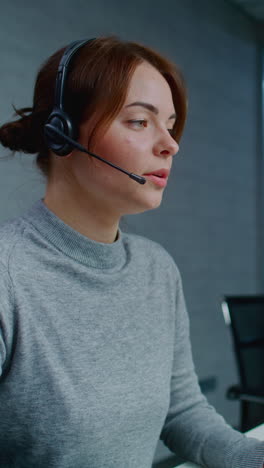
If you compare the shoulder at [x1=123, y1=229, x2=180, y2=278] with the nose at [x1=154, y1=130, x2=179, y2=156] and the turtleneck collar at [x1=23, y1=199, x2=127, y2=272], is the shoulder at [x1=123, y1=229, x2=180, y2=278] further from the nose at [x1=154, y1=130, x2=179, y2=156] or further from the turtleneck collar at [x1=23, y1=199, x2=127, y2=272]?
the nose at [x1=154, y1=130, x2=179, y2=156]

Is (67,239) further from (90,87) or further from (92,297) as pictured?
(90,87)

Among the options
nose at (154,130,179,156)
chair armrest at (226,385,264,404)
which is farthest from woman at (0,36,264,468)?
chair armrest at (226,385,264,404)

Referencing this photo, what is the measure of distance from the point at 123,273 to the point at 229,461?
1.17 ft

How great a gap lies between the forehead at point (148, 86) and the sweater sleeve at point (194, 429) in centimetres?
41

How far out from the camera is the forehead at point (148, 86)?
823 mm

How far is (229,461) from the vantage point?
824 millimetres

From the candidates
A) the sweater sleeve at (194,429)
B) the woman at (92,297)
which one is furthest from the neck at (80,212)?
the sweater sleeve at (194,429)

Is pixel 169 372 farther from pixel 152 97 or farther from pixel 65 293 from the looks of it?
pixel 152 97

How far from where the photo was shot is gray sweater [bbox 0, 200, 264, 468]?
745mm

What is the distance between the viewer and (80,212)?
0.87m

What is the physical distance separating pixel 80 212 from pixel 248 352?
3.97 feet

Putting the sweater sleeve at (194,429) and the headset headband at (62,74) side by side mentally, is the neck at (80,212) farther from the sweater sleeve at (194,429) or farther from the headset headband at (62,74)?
the sweater sleeve at (194,429)

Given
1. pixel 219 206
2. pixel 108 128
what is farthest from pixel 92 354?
pixel 219 206

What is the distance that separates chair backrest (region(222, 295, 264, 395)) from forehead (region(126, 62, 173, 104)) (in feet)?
3.76
